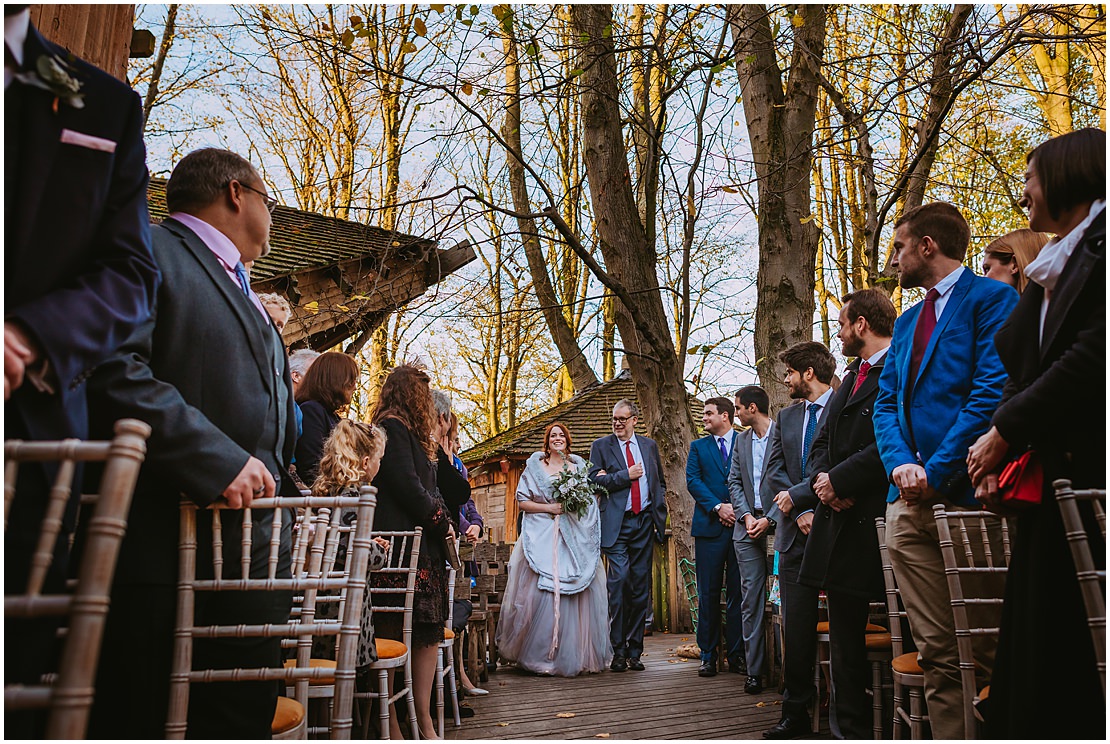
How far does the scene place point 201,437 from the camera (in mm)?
2016

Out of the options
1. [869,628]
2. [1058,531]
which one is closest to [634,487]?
[869,628]

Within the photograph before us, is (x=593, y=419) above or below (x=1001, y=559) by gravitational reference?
above

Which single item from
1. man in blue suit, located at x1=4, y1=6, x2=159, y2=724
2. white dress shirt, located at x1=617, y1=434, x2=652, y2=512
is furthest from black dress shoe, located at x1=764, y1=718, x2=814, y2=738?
man in blue suit, located at x1=4, y1=6, x2=159, y2=724

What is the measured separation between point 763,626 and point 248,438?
4.70m

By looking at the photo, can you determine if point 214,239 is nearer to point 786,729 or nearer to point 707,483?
point 786,729

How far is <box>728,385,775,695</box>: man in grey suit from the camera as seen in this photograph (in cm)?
595

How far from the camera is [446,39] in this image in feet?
21.7

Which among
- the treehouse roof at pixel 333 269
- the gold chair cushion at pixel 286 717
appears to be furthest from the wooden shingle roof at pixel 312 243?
the gold chair cushion at pixel 286 717

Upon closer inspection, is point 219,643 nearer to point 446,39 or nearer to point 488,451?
point 446,39

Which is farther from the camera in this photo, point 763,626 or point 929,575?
point 763,626

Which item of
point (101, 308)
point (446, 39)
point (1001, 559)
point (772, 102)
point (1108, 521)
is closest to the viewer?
point (101, 308)

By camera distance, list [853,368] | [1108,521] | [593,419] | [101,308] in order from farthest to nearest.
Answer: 1. [593,419]
2. [853,368]
3. [1108,521]
4. [101,308]

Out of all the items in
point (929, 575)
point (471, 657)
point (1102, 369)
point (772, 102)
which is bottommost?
point (471, 657)

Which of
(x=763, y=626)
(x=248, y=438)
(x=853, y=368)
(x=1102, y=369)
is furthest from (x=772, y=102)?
(x=248, y=438)
